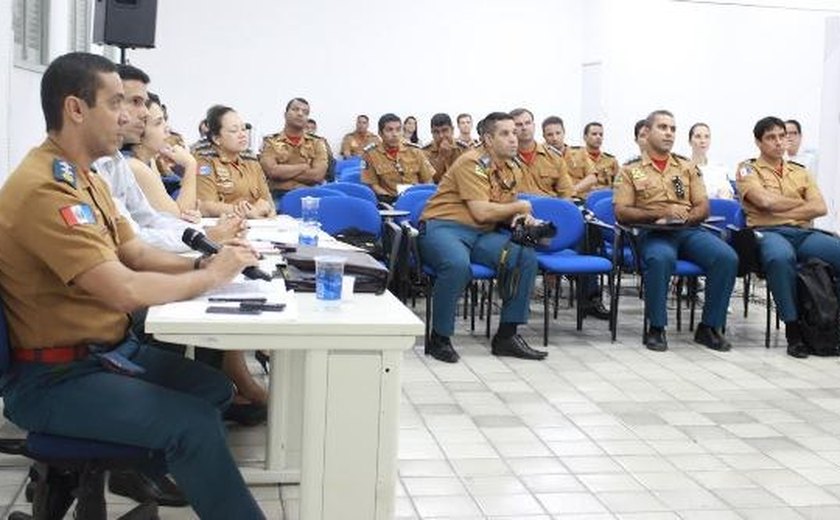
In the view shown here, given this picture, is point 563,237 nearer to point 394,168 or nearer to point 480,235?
point 480,235

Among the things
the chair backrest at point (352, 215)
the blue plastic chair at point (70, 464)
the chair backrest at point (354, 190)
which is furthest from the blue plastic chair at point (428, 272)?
the blue plastic chair at point (70, 464)

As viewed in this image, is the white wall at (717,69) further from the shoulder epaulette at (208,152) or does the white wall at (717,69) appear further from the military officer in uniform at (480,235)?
the shoulder epaulette at (208,152)

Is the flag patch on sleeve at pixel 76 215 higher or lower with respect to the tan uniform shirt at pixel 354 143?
lower

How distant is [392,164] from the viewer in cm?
823

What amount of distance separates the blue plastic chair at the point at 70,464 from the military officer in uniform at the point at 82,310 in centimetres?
3

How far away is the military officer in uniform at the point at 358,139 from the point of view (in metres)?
12.4

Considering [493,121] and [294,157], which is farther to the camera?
[294,157]

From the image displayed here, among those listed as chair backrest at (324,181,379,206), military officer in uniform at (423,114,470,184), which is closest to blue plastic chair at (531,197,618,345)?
chair backrest at (324,181,379,206)

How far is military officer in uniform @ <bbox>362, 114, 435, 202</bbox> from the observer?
8.22m

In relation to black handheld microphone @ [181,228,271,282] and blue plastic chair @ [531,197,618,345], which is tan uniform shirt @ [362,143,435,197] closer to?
blue plastic chair @ [531,197,618,345]

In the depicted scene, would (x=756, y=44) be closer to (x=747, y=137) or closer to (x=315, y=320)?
(x=747, y=137)

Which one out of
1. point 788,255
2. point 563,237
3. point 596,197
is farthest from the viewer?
point 596,197

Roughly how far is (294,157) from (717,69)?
6003 mm

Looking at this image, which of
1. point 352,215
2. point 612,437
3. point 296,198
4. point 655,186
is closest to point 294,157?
point 296,198
